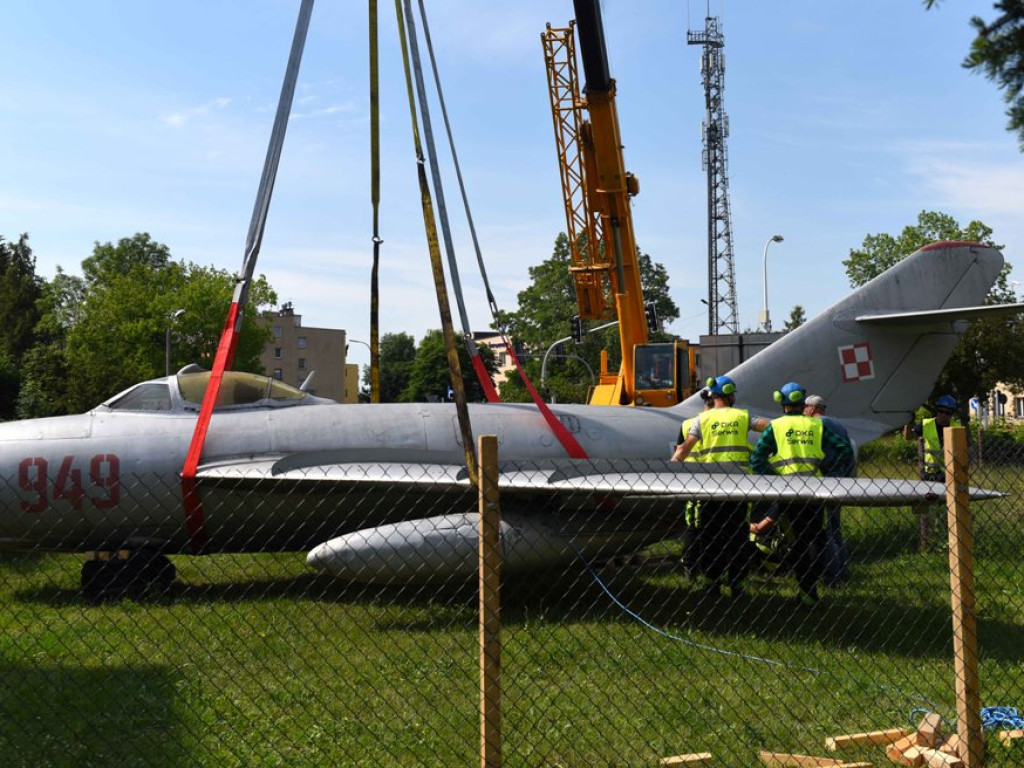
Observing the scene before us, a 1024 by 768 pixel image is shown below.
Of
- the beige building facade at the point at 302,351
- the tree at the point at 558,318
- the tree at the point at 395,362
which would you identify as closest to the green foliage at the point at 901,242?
the tree at the point at 558,318

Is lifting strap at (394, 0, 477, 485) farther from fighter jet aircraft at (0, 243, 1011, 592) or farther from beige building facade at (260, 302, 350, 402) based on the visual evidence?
beige building facade at (260, 302, 350, 402)

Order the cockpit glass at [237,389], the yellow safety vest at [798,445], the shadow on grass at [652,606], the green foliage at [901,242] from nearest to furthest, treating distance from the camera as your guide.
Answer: the shadow on grass at [652,606] < the yellow safety vest at [798,445] < the cockpit glass at [237,389] < the green foliage at [901,242]

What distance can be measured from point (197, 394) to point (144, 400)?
55 cm

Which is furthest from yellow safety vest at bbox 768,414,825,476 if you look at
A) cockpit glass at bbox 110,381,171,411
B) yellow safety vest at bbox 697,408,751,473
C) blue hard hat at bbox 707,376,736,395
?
cockpit glass at bbox 110,381,171,411

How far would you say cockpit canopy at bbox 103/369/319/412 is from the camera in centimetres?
1013

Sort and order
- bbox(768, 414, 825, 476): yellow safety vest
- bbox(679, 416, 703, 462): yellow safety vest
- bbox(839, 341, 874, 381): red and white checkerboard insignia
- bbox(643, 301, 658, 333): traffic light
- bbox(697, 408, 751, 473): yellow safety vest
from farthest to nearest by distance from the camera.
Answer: bbox(643, 301, 658, 333): traffic light, bbox(839, 341, 874, 381): red and white checkerboard insignia, bbox(679, 416, 703, 462): yellow safety vest, bbox(697, 408, 751, 473): yellow safety vest, bbox(768, 414, 825, 476): yellow safety vest

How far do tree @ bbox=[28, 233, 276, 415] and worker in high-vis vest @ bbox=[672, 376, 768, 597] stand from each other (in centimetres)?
3794

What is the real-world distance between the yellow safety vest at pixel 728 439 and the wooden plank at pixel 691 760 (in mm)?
4297

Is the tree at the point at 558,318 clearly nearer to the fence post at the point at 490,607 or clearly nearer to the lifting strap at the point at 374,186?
the lifting strap at the point at 374,186

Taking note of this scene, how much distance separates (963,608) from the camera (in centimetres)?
455

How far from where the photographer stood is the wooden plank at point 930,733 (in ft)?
16.1

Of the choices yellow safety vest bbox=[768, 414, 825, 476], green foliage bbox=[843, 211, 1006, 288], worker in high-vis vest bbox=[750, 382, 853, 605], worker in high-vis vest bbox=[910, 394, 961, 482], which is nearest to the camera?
worker in high-vis vest bbox=[750, 382, 853, 605]

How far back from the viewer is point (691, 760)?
4879mm

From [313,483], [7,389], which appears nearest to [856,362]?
[313,483]
